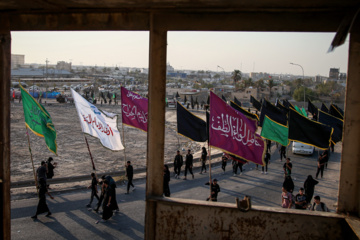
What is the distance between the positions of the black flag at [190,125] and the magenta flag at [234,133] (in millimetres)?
4443

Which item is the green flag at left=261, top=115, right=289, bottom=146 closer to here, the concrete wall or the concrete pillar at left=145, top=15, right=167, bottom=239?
the concrete wall

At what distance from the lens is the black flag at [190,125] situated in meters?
14.0

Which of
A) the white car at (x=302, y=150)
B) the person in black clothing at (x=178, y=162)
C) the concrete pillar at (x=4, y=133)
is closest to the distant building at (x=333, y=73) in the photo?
the white car at (x=302, y=150)

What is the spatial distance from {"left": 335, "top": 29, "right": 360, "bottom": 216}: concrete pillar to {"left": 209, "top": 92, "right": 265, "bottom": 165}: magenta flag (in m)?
4.17

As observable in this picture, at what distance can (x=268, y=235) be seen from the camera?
193 inches

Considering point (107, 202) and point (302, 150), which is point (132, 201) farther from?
point (302, 150)

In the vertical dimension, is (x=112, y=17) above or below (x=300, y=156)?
above

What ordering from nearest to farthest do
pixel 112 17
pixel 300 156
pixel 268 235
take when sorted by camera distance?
pixel 268 235 < pixel 112 17 < pixel 300 156

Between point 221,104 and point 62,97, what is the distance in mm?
52354

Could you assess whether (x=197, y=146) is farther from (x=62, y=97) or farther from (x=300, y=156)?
(x=62, y=97)

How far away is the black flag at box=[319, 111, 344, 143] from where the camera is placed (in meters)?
16.5

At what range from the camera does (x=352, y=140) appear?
472cm

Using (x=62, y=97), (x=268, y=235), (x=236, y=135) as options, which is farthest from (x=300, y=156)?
(x=62, y=97)

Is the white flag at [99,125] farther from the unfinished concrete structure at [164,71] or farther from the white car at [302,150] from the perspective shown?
the white car at [302,150]
